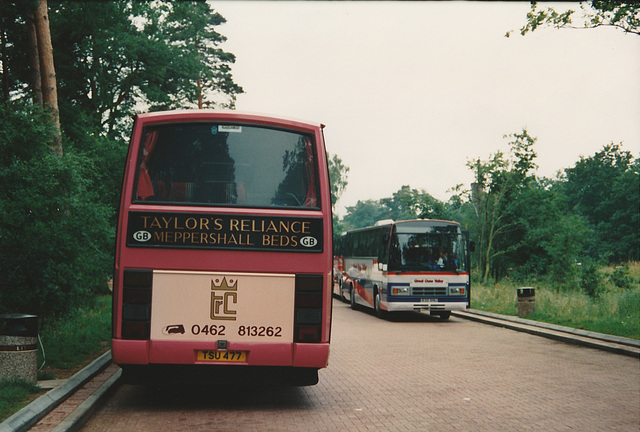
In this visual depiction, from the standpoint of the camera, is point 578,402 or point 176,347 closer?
point 176,347

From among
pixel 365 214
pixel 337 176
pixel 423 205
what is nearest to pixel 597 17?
pixel 423 205

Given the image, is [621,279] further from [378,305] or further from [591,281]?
[378,305]

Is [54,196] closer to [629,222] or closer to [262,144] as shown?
[262,144]

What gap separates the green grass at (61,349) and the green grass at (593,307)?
10975mm

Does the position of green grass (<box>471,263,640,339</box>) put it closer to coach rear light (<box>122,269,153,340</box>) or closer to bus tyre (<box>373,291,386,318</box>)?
bus tyre (<box>373,291,386,318</box>)

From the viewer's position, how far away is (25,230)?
33.0ft

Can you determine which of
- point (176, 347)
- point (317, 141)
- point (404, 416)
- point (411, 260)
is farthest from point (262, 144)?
point (411, 260)

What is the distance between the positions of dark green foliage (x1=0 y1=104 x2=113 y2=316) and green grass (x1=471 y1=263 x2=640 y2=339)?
443 inches

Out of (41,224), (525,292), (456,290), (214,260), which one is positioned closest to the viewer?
(214,260)

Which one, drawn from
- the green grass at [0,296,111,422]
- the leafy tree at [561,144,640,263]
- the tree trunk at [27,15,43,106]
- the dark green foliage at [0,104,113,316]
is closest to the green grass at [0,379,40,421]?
the green grass at [0,296,111,422]

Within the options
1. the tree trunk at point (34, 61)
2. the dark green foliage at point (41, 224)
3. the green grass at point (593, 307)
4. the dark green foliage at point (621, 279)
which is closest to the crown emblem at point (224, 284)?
the dark green foliage at point (41, 224)

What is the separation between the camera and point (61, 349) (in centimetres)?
1113

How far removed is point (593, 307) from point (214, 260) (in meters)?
15.3

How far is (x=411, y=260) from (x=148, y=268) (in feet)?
45.8
